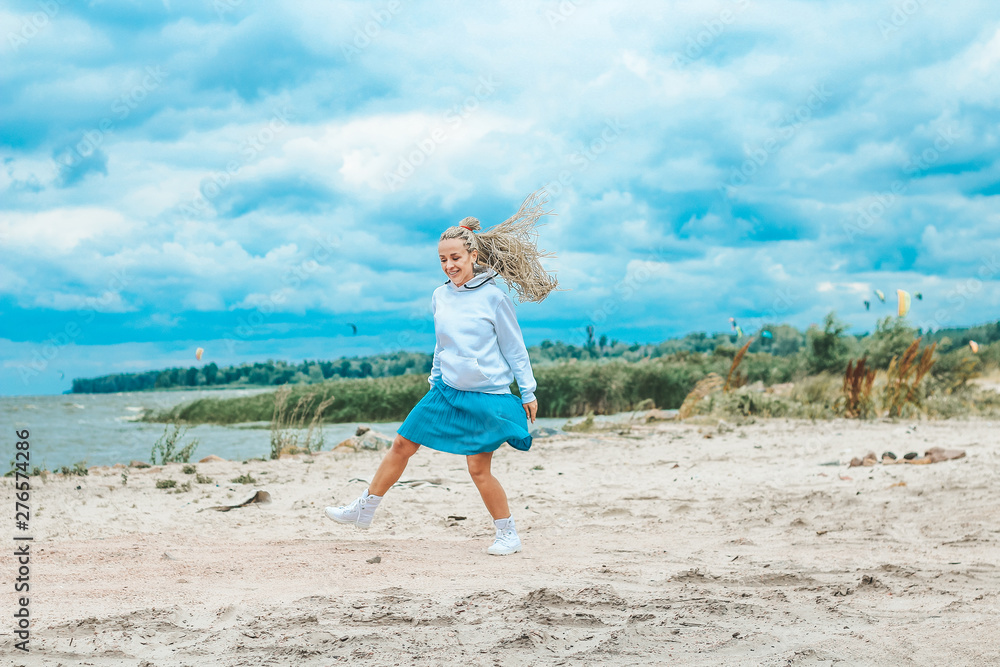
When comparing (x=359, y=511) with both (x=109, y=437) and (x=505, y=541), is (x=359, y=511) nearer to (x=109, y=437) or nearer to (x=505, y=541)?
(x=505, y=541)

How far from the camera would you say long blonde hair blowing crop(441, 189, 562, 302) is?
5004 mm

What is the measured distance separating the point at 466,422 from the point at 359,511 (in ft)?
3.42

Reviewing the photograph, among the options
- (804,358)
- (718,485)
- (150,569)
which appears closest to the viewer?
(150,569)

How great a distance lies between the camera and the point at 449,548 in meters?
5.06

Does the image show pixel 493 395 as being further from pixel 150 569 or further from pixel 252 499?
pixel 252 499

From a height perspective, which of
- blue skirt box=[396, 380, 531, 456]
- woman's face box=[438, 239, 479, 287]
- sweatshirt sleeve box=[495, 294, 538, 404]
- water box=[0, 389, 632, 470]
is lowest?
water box=[0, 389, 632, 470]

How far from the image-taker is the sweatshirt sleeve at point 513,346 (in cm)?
476

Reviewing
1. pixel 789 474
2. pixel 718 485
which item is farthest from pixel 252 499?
pixel 789 474

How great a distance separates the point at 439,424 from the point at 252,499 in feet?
8.64

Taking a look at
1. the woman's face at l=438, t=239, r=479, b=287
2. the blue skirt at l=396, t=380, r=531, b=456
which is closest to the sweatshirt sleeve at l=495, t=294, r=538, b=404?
the blue skirt at l=396, t=380, r=531, b=456

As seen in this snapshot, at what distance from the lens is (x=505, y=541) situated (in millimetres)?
4891

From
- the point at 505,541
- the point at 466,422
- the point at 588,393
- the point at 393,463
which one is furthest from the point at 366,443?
the point at 588,393

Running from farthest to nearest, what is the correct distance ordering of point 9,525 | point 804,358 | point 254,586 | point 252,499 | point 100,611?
point 804,358
point 252,499
point 9,525
point 254,586
point 100,611

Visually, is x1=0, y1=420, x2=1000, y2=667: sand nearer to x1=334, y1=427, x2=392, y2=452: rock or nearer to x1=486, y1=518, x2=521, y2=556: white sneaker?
x1=486, y1=518, x2=521, y2=556: white sneaker
